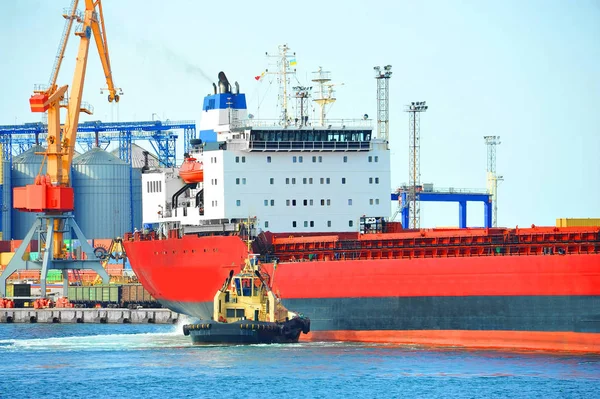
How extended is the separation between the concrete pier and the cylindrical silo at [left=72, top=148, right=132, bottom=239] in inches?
1166

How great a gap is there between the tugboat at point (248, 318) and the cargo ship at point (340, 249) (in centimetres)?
253

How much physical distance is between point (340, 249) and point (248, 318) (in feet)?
14.9

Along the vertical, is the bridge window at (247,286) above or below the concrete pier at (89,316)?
above

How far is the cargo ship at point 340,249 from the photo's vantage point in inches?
1591

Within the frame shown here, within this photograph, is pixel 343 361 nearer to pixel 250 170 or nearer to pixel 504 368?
pixel 504 368

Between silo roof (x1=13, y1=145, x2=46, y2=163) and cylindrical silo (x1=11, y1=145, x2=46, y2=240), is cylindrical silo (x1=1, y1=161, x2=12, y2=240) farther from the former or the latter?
silo roof (x1=13, y1=145, x2=46, y2=163)

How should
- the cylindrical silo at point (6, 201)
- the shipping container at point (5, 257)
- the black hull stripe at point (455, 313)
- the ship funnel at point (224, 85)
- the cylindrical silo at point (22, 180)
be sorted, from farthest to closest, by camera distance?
the cylindrical silo at point (22, 180)
the cylindrical silo at point (6, 201)
the shipping container at point (5, 257)
the ship funnel at point (224, 85)
the black hull stripe at point (455, 313)

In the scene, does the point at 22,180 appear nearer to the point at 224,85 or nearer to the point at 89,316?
the point at 89,316

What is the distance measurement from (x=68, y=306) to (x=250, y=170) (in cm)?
2014

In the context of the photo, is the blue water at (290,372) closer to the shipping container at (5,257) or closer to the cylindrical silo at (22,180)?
the shipping container at (5,257)

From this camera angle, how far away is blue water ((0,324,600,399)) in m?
34.1

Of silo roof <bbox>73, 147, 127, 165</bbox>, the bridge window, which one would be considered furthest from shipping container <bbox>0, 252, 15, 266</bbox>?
the bridge window

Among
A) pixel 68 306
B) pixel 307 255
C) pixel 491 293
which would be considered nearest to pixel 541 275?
pixel 491 293

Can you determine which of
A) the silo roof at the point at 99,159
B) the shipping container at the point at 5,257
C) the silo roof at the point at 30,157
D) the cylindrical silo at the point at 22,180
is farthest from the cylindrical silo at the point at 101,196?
the shipping container at the point at 5,257
